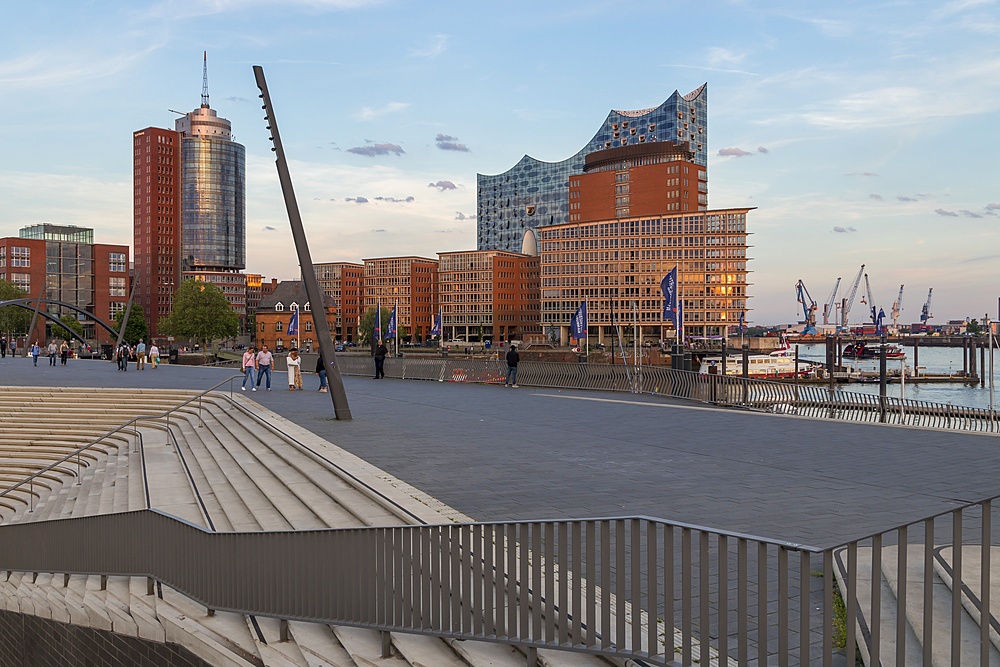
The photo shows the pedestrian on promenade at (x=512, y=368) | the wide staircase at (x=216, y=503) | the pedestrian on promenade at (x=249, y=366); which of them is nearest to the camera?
the wide staircase at (x=216, y=503)

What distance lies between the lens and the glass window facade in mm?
178125

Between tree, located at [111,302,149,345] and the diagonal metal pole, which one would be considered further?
tree, located at [111,302,149,345]

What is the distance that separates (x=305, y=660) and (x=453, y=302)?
156 m

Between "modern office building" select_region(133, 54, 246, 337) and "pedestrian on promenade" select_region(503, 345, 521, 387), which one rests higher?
"modern office building" select_region(133, 54, 246, 337)

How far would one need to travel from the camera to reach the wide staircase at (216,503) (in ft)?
18.5

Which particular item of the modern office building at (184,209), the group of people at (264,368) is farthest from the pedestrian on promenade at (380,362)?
the modern office building at (184,209)

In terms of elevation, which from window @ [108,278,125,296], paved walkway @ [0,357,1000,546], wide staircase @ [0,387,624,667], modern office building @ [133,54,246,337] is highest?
Result: modern office building @ [133,54,246,337]

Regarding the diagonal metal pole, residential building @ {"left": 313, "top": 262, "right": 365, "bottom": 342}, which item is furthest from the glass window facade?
the diagonal metal pole

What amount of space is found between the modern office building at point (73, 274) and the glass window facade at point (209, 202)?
101ft

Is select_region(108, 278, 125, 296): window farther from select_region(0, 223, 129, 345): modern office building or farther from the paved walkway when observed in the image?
the paved walkway

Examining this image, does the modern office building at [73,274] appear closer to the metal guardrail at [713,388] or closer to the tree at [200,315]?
the tree at [200,315]

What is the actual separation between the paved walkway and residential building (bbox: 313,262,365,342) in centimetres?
16239

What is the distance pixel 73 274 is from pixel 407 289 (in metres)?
68.4

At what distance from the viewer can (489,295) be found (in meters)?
156
